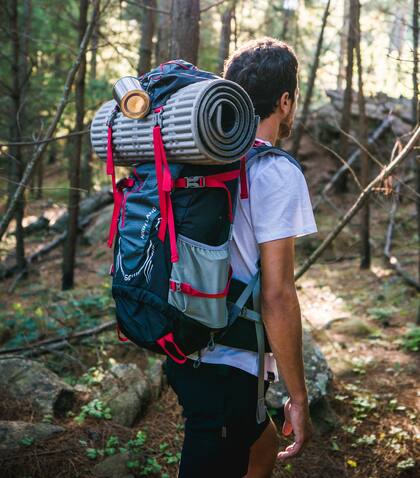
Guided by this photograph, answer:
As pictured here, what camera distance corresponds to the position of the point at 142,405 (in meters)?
3.99

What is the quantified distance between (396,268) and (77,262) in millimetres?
7387

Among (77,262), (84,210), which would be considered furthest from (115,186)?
(84,210)

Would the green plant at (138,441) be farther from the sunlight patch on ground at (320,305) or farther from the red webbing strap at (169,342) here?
the sunlight patch on ground at (320,305)

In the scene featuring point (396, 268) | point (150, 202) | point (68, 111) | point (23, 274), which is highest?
point (68, 111)

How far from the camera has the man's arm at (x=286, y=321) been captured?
1899 millimetres

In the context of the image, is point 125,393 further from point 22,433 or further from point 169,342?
point 169,342

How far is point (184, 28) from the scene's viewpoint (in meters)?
3.97

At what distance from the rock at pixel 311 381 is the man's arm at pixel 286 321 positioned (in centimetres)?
185

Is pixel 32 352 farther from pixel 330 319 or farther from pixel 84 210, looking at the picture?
pixel 84 210

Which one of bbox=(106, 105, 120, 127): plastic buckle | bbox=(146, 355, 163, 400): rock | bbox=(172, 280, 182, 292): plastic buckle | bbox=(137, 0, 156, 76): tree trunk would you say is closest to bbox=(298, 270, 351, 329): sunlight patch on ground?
bbox=(146, 355, 163, 400): rock

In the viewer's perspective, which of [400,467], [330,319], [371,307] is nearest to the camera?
[400,467]

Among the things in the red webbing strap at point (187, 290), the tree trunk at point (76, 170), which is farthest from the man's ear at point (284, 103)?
the tree trunk at point (76, 170)

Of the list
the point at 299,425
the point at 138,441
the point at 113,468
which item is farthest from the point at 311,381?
the point at 299,425

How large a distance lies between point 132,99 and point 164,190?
A: 1.47 feet
